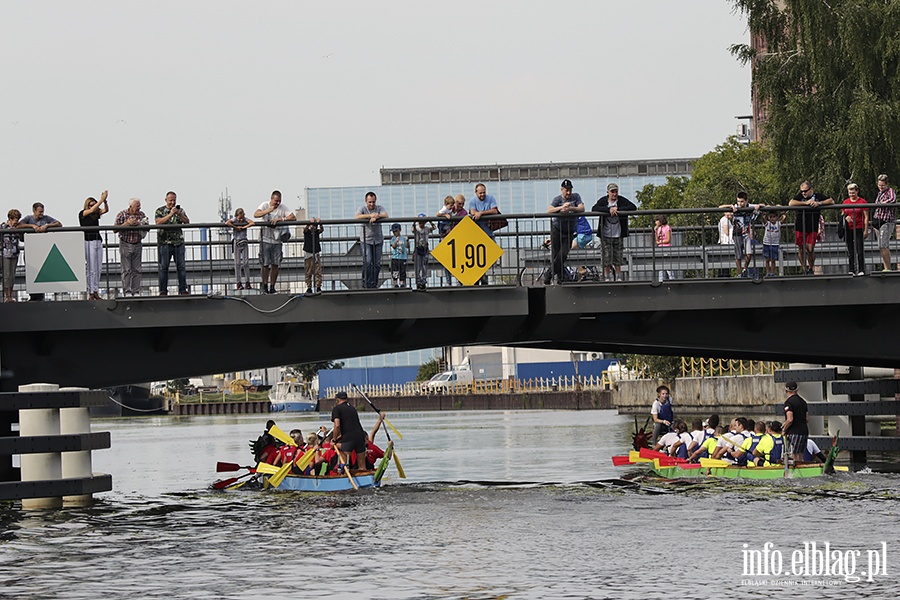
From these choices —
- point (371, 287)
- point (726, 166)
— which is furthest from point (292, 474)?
point (726, 166)

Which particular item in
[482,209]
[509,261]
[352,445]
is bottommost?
[352,445]

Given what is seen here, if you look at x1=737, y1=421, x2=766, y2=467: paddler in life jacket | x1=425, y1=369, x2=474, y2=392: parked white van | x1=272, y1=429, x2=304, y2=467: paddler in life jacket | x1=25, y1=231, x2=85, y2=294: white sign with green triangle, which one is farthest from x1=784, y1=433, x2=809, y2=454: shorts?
x1=425, y1=369, x2=474, y2=392: parked white van

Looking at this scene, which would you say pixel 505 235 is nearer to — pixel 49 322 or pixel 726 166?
pixel 49 322

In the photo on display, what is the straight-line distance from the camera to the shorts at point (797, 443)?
3259 cm

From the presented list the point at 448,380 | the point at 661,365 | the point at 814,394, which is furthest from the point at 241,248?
the point at 448,380

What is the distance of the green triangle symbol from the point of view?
27875 mm

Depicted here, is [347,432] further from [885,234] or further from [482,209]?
[885,234]

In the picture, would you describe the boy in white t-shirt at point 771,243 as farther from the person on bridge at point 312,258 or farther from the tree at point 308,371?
the tree at point 308,371

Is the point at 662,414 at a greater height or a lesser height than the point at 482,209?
lesser

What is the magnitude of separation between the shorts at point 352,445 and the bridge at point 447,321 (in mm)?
3544

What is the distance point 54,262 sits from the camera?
27.9 m

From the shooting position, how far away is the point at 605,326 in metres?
30.0

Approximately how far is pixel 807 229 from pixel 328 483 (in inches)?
445

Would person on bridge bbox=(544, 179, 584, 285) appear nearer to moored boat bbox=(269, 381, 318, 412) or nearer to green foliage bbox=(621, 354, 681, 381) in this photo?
green foliage bbox=(621, 354, 681, 381)
